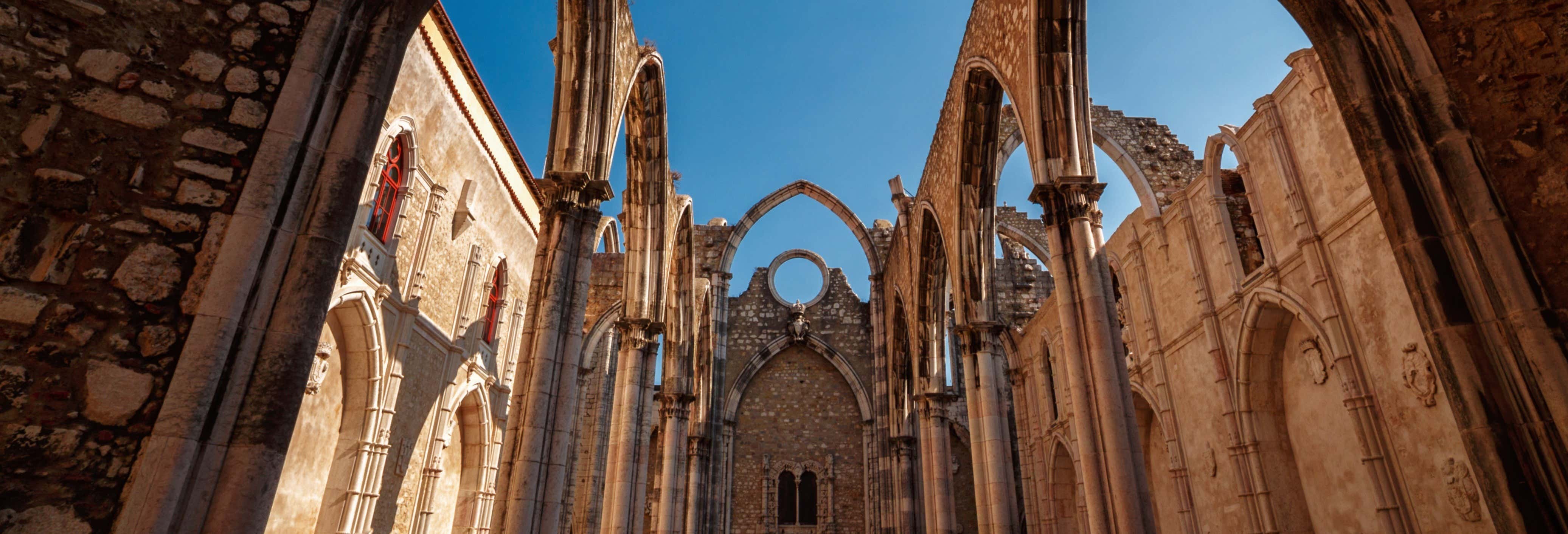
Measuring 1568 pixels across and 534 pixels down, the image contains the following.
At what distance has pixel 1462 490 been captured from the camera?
6.99 m

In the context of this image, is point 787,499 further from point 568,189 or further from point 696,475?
point 568,189

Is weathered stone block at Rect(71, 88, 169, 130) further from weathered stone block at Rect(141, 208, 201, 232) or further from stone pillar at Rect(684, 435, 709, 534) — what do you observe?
stone pillar at Rect(684, 435, 709, 534)

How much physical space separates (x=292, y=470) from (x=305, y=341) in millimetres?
7430

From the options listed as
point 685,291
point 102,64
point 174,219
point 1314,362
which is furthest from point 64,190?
point 685,291

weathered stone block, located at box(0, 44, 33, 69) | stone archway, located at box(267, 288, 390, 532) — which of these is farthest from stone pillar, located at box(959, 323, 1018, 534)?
weathered stone block, located at box(0, 44, 33, 69)

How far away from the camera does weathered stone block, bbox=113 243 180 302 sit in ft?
10.3

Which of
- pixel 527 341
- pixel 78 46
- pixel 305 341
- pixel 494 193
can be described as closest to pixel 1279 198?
pixel 527 341

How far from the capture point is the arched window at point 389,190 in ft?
33.4

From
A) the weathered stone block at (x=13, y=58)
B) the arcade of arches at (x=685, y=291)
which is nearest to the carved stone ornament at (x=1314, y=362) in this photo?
the arcade of arches at (x=685, y=291)

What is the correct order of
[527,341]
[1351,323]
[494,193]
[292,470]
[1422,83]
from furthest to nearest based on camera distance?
[494,193] → [292,470] → [1351,323] → [527,341] → [1422,83]

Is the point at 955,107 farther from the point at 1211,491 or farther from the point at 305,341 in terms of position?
the point at 305,341

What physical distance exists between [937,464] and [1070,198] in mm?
8407

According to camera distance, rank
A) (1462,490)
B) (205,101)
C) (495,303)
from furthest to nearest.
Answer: (495,303) < (1462,490) < (205,101)

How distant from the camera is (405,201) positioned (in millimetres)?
10922
